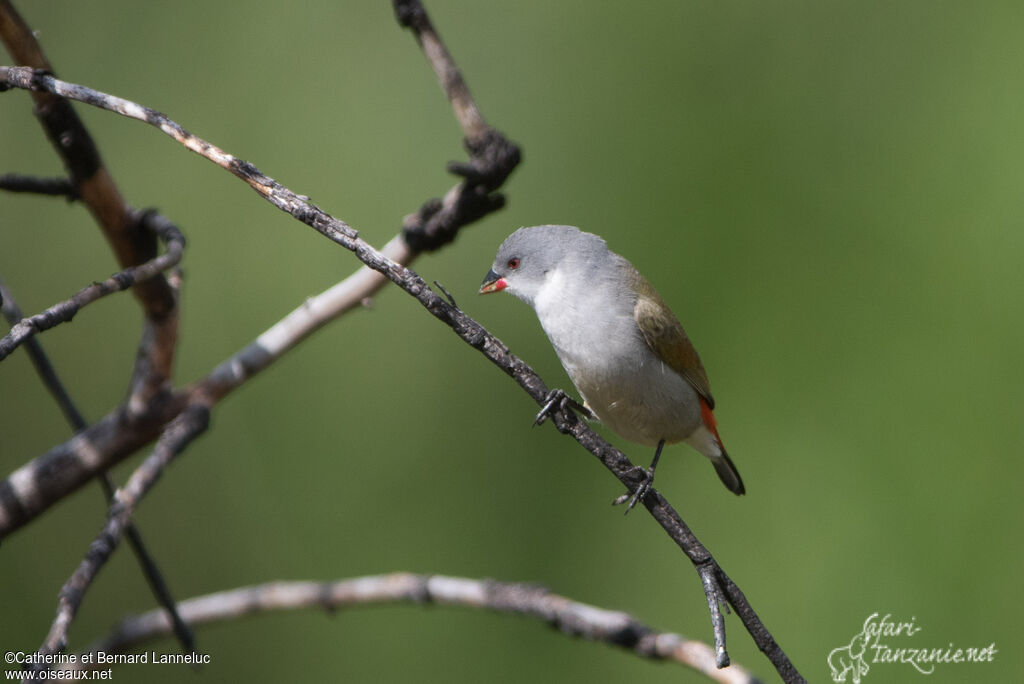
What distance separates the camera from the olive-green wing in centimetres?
230

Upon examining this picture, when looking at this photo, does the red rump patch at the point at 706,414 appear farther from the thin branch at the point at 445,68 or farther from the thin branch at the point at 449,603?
the thin branch at the point at 445,68

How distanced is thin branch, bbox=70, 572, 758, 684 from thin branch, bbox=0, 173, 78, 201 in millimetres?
1004

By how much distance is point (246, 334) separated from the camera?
3570mm

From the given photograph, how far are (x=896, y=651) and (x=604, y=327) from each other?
148 centimetres

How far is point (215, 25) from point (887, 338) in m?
2.96

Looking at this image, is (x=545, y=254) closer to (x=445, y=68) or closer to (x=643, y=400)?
(x=643, y=400)

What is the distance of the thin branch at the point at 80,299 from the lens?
46.7 inches

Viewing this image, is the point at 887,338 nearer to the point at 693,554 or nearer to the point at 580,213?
the point at 580,213

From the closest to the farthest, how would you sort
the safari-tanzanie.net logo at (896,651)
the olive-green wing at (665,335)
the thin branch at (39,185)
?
the thin branch at (39,185), the olive-green wing at (665,335), the safari-tanzanie.net logo at (896,651)

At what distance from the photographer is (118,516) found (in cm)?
152

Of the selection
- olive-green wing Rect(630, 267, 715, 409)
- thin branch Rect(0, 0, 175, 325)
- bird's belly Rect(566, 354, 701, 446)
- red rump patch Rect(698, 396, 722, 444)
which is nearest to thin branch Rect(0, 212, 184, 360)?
thin branch Rect(0, 0, 175, 325)

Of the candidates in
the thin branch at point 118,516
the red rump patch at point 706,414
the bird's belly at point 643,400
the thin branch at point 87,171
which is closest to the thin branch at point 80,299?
the thin branch at point 87,171

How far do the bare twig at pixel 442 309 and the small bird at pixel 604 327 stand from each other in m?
0.80

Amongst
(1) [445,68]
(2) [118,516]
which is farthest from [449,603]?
(1) [445,68]
